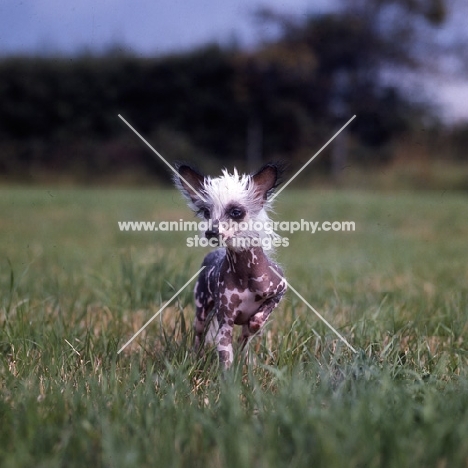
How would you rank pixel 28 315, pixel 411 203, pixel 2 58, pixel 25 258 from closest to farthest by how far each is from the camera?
pixel 28 315, pixel 25 258, pixel 411 203, pixel 2 58

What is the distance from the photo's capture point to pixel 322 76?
848 inches

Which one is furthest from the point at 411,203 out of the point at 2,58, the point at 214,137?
the point at 2,58

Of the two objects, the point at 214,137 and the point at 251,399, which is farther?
the point at 214,137

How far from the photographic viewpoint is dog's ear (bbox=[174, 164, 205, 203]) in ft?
10.3

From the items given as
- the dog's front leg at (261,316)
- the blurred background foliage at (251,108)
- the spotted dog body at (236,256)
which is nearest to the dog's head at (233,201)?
the spotted dog body at (236,256)

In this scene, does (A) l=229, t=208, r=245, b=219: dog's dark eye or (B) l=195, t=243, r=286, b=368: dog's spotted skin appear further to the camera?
(B) l=195, t=243, r=286, b=368: dog's spotted skin

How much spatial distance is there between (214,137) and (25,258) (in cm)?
1472

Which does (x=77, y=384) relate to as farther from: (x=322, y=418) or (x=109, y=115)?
(x=109, y=115)

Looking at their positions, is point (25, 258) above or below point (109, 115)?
below

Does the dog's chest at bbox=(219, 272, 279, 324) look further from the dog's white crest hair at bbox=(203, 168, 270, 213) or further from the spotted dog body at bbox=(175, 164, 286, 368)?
the dog's white crest hair at bbox=(203, 168, 270, 213)

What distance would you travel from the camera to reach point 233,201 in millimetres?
2969

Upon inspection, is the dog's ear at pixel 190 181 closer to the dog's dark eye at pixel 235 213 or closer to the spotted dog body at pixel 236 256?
the spotted dog body at pixel 236 256

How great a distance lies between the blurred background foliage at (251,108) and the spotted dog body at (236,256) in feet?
53.3

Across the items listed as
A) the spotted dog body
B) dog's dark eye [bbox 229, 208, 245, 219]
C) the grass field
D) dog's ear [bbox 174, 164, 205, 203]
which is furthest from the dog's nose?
the grass field
